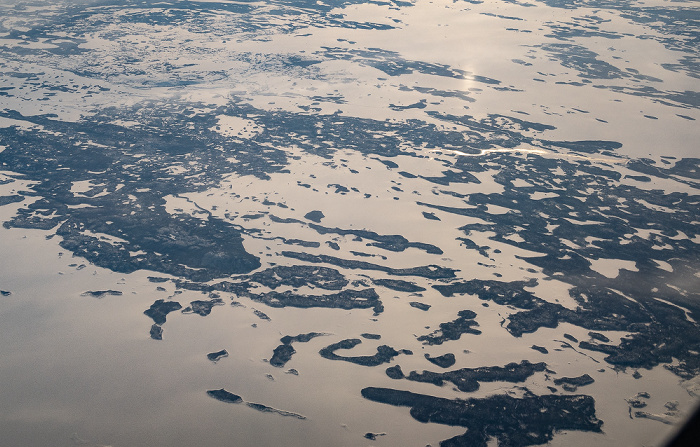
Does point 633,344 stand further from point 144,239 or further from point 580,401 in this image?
point 144,239

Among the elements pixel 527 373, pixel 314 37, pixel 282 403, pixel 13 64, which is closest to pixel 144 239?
pixel 282 403

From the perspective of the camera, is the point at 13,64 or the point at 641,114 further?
the point at 13,64

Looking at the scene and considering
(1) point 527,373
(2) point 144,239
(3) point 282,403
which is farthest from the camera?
(2) point 144,239

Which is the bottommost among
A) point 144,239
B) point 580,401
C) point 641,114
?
point 580,401

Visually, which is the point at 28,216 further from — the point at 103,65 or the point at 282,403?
the point at 103,65

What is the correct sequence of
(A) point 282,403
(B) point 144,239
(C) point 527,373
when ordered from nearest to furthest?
(A) point 282,403 → (C) point 527,373 → (B) point 144,239

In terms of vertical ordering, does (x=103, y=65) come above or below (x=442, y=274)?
above

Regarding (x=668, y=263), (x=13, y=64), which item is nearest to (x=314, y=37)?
(x=13, y=64)
